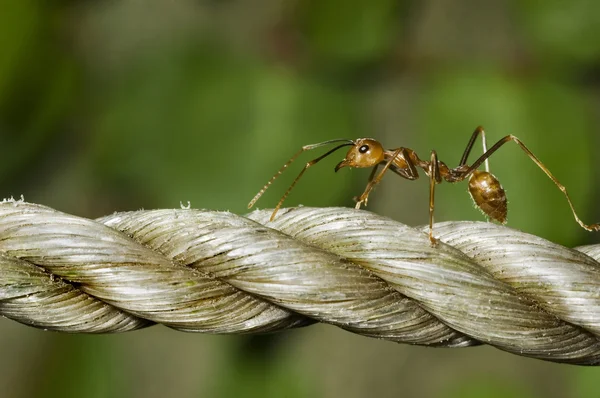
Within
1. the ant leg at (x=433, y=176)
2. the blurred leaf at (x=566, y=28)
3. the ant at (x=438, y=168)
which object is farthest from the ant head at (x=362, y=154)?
the blurred leaf at (x=566, y=28)

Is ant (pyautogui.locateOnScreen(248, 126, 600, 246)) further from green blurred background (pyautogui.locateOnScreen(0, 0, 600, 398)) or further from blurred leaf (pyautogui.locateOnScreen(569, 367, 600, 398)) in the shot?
blurred leaf (pyautogui.locateOnScreen(569, 367, 600, 398))

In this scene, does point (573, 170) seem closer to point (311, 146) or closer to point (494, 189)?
point (494, 189)

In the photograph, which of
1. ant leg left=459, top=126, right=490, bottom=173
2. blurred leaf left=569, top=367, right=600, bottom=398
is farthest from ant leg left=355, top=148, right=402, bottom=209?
blurred leaf left=569, top=367, right=600, bottom=398

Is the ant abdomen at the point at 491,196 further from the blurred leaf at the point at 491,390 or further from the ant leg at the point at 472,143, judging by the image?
the blurred leaf at the point at 491,390

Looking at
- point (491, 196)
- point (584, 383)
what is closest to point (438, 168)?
point (491, 196)

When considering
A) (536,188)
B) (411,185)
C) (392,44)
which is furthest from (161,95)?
(536,188)

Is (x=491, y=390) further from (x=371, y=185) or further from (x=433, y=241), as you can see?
(x=433, y=241)

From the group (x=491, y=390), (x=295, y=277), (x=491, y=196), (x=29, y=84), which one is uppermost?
(x=29, y=84)
